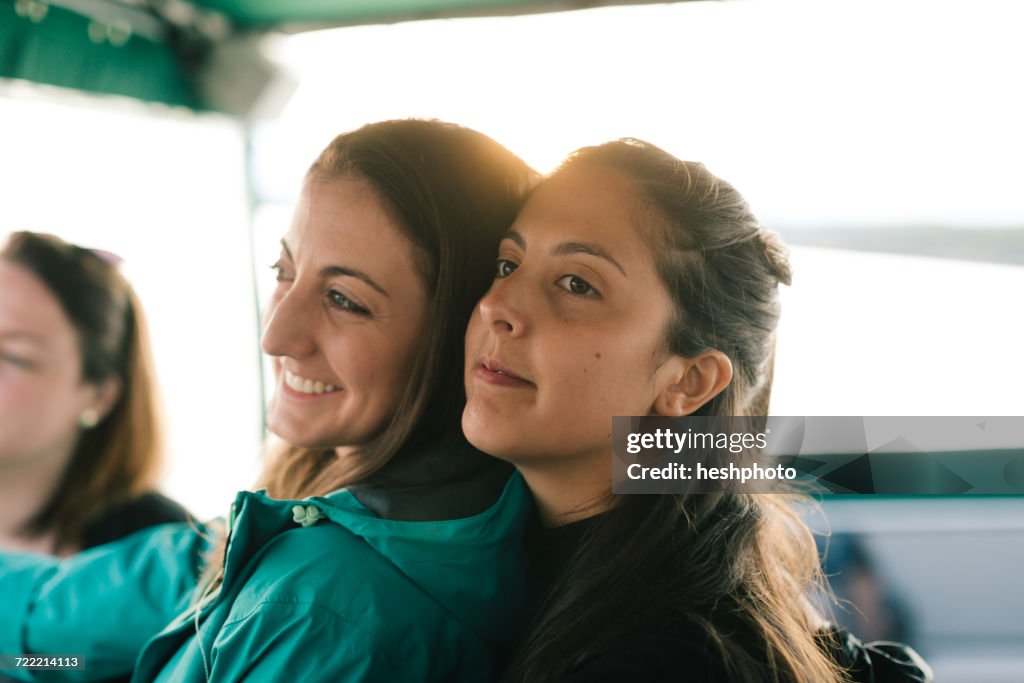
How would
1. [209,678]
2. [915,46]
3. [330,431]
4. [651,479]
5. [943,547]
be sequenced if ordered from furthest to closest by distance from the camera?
[915,46] → [943,547] → [330,431] → [651,479] → [209,678]

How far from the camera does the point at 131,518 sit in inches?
73.0

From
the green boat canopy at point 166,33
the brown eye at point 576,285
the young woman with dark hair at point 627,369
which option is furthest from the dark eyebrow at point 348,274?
the green boat canopy at point 166,33

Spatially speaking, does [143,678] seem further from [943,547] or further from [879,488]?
[943,547]

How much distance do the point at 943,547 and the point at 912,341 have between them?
416 millimetres

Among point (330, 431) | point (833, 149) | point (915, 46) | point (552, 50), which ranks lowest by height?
point (330, 431)

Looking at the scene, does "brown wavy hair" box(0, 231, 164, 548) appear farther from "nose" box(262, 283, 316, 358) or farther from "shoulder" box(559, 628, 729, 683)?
"shoulder" box(559, 628, 729, 683)

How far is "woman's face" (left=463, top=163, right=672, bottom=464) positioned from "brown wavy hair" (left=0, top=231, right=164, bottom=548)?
1212mm

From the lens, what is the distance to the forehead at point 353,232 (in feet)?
3.79

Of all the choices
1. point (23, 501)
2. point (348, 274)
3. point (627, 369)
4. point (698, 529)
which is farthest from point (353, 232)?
point (23, 501)

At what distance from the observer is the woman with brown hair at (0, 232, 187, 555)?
1788 millimetres

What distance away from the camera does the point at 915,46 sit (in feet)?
6.42

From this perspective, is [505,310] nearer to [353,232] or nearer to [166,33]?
[353,232]

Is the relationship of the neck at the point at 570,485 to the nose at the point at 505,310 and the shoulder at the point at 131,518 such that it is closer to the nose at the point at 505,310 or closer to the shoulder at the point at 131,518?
the nose at the point at 505,310

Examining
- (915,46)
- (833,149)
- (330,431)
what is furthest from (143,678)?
(915,46)
